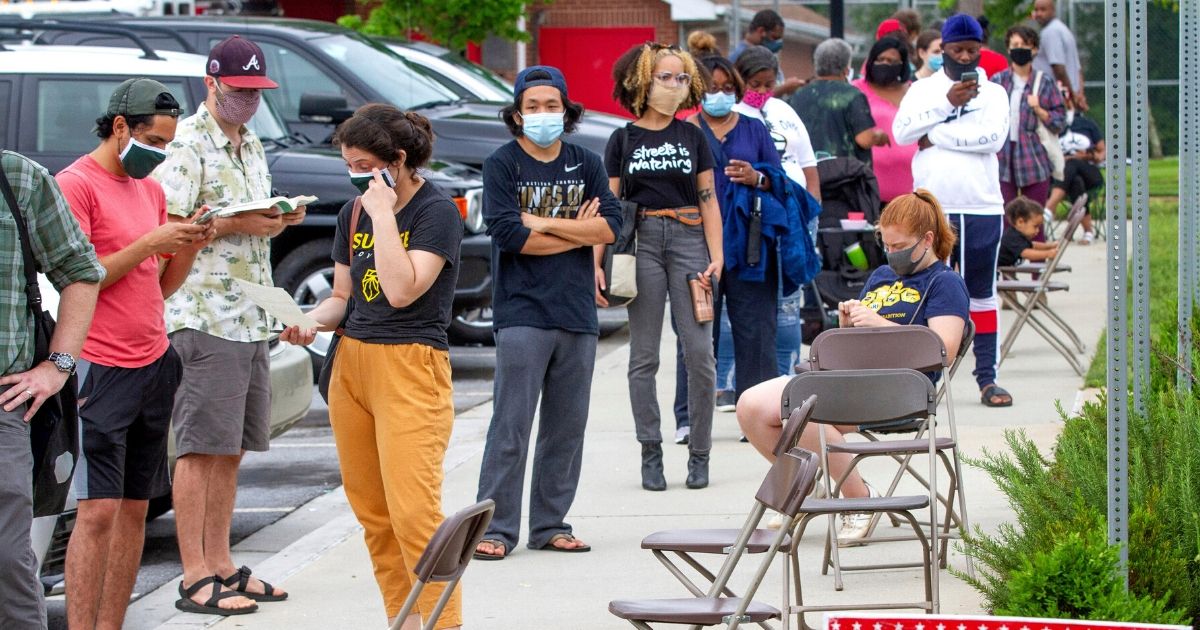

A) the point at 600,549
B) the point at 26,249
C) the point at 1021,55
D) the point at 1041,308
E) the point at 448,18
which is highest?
the point at 448,18

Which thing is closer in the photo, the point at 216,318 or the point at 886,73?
the point at 216,318

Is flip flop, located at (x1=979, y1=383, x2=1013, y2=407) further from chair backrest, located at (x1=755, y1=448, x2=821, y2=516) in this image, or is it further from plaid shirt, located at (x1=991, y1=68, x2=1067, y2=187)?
chair backrest, located at (x1=755, y1=448, x2=821, y2=516)

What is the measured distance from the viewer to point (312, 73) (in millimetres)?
12680

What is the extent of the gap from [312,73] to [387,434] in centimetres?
811

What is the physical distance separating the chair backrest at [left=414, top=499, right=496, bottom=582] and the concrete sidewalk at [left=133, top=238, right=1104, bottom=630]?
6.94 ft

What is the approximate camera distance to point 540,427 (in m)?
6.82

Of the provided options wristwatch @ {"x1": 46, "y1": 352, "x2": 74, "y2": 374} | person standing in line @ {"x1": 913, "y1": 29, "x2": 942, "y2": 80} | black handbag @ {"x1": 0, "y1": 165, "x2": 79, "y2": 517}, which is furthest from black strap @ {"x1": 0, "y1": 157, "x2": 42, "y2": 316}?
person standing in line @ {"x1": 913, "y1": 29, "x2": 942, "y2": 80}

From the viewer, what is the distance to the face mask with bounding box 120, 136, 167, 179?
205 inches

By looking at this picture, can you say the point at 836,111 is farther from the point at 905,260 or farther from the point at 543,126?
the point at 543,126

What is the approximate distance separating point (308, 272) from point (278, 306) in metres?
5.85

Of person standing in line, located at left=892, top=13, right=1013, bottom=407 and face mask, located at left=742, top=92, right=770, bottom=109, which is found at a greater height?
face mask, located at left=742, top=92, right=770, bottom=109

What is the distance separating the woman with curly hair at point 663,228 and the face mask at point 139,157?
2852 millimetres

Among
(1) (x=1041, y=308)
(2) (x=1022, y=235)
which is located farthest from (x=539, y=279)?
(2) (x=1022, y=235)

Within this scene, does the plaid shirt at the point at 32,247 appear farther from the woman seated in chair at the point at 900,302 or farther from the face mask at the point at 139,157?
the woman seated in chair at the point at 900,302
